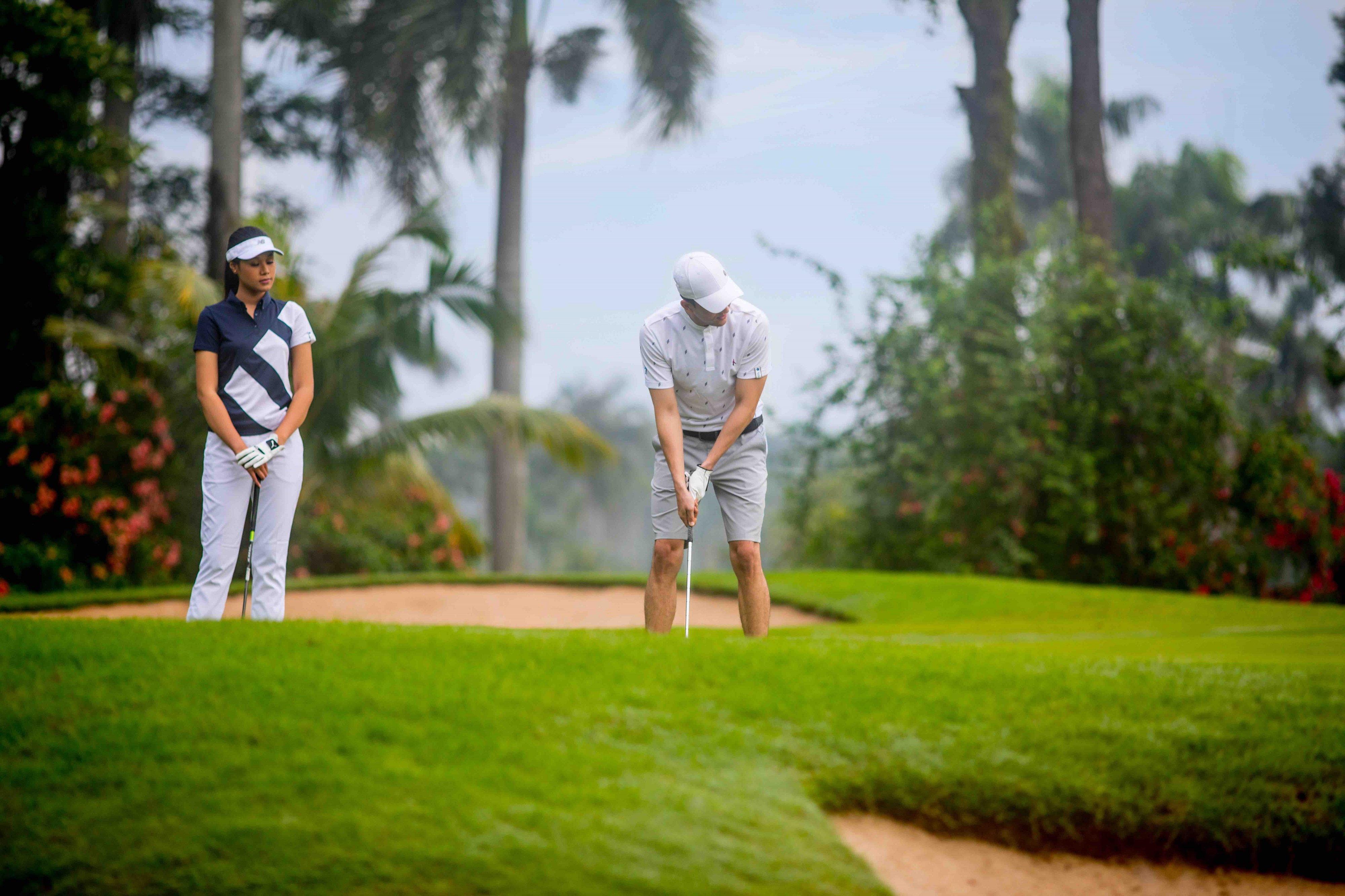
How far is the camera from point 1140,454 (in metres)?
16.2

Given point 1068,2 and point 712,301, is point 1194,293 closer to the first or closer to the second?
point 1068,2

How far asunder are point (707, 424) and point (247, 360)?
2.23 m

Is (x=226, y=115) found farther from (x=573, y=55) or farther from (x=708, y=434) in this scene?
(x=708, y=434)

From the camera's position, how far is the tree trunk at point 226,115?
16422 millimetres

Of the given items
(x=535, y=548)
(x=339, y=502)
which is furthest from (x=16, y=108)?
(x=535, y=548)

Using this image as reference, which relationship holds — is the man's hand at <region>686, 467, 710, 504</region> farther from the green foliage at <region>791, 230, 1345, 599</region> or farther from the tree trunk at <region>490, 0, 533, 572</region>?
the tree trunk at <region>490, 0, 533, 572</region>

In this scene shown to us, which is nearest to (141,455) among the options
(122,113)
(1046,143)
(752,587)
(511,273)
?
(122,113)

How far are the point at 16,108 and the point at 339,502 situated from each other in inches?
265

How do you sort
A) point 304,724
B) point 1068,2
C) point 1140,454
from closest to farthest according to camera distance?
point 304,724
point 1140,454
point 1068,2

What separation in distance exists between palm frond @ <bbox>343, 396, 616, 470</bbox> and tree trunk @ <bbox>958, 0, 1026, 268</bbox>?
688 cm

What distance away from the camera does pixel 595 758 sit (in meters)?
4.21

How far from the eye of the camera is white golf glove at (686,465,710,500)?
5.70m

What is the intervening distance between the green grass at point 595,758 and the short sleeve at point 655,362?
126 centimetres

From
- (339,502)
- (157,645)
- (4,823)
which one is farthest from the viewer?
(339,502)
